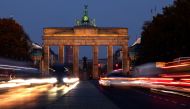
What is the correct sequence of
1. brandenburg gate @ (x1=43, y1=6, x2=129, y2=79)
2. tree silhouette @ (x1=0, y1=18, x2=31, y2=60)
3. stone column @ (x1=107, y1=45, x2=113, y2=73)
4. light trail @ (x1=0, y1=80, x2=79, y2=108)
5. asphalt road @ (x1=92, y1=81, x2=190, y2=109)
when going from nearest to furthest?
asphalt road @ (x1=92, y1=81, x2=190, y2=109)
light trail @ (x1=0, y1=80, x2=79, y2=108)
tree silhouette @ (x1=0, y1=18, x2=31, y2=60)
brandenburg gate @ (x1=43, y1=6, x2=129, y2=79)
stone column @ (x1=107, y1=45, x2=113, y2=73)

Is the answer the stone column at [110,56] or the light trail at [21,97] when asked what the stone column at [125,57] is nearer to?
the stone column at [110,56]

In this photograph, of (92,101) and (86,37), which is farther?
(86,37)

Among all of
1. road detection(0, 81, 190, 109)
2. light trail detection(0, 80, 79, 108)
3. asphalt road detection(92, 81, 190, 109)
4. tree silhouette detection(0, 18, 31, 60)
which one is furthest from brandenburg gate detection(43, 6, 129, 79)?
asphalt road detection(92, 81, 190, 109)

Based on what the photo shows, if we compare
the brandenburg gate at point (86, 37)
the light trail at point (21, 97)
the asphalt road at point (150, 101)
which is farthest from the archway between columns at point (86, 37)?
the asphalt road at point (150, 101)

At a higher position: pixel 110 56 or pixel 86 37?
pixel 86 37

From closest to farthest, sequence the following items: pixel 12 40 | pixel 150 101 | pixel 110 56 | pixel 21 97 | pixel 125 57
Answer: pixel 150 101 < pixel 21 97 < pixel 12 40 < pixel 125 57 < pixel 110 56

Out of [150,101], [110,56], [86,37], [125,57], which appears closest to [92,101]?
[150,101]

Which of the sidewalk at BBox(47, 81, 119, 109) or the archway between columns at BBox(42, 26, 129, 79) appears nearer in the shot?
the sidewalk at BBox(47, 81, 119, 109)

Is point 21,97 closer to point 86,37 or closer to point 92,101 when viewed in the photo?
point 92,101

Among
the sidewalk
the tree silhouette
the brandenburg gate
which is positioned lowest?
the sidewalk

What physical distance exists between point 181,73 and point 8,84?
20149mm

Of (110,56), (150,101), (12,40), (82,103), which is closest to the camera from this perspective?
(82,103)

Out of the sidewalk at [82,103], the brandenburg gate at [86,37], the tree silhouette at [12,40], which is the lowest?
the sidewalk at [82,103]

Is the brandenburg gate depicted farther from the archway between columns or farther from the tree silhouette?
the tree silhouette
